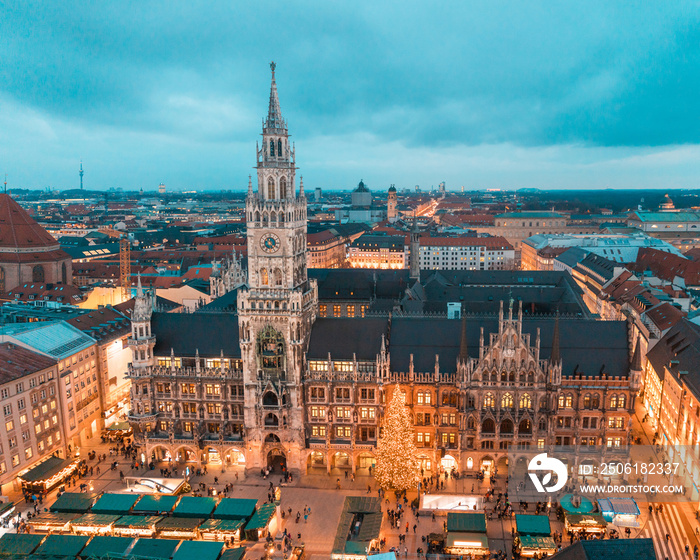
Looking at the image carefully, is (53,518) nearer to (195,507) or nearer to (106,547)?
(106,547)

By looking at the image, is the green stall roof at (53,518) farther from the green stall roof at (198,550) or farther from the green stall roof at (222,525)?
the green stall roof at (222,525)

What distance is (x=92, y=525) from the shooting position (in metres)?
60.8

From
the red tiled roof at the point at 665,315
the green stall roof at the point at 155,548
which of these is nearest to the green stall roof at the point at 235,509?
the green stall roof at the point at 155,548

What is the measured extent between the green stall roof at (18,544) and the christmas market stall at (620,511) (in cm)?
5719

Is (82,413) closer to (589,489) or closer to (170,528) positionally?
(170,528)

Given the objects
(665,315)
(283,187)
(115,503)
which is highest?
(283,187)

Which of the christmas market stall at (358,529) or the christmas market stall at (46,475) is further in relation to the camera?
the christmas market stall at (46,475)

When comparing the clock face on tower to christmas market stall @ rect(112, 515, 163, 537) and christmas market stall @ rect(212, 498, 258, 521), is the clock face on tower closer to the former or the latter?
christmas market stall @ rect(212, 498, 258, 521)

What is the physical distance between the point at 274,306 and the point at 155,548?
→ 99.7 ft

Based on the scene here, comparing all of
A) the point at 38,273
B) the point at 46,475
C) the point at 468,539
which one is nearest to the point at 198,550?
the point at 468,539

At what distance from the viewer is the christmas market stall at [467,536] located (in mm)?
57375

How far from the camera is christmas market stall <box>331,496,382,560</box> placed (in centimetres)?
5681

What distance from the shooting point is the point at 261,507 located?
64125 mm

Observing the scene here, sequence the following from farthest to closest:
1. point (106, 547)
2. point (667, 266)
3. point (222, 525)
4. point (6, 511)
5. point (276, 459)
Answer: point (667, 266)
point (276, 459)
point (6, 511)
point (222, 525)
point (106, 547)
